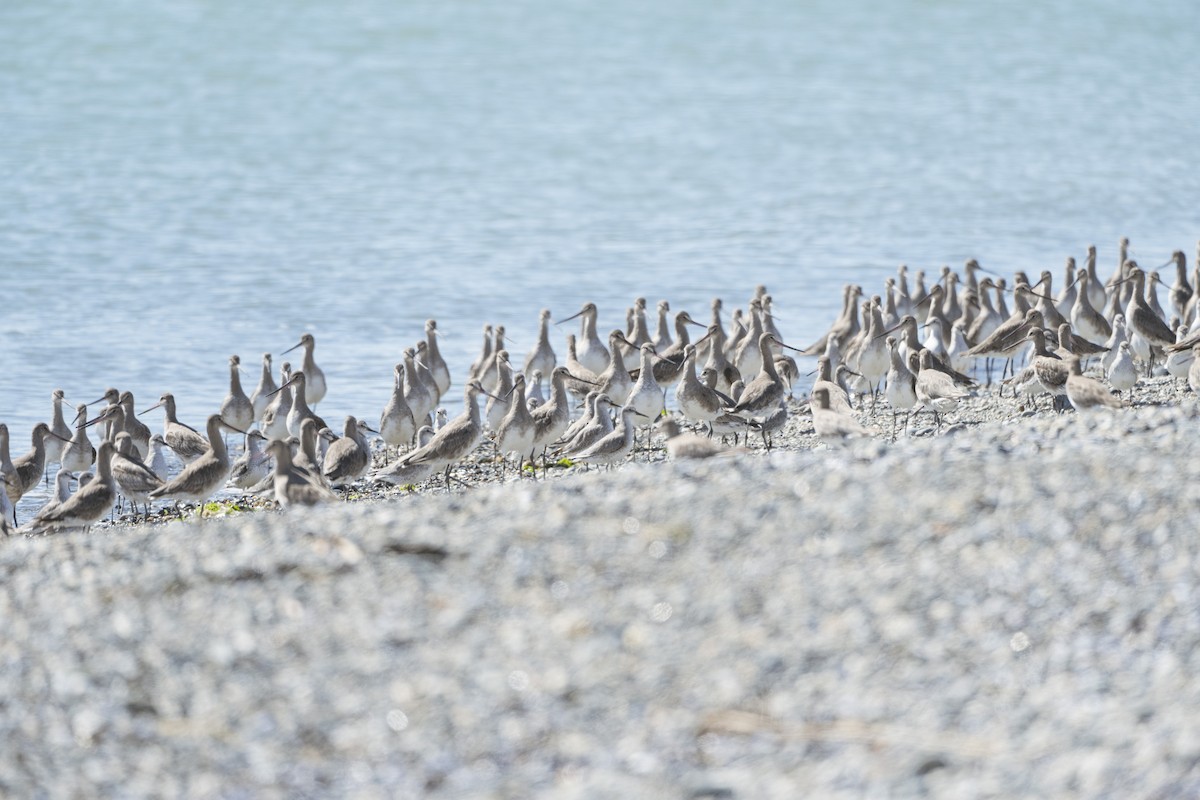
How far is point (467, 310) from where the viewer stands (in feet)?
74.5

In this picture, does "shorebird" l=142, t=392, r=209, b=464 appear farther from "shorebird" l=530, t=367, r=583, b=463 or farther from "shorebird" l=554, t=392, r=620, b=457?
"shorebird" l=554, t=392, r=620, b=457

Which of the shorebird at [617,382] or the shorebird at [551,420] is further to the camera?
the shorebird at [617,382]

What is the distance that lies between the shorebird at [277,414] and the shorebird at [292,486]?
320 centimetres

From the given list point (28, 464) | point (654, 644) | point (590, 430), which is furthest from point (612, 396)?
point (654, 644)

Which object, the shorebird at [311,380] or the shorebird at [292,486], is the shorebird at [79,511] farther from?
the shorebird at [311,380]

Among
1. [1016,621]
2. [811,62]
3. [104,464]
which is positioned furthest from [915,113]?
[1016,621]

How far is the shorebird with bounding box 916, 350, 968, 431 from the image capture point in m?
14.0

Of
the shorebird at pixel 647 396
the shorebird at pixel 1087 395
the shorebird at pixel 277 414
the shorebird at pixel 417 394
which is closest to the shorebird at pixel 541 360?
the shorebird at pixel 417 394

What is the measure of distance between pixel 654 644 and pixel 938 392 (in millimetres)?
7505

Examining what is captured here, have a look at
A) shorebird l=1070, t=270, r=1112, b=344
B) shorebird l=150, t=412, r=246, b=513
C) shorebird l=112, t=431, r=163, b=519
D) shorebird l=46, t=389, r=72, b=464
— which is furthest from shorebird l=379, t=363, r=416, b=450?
shorebird l=1070, t=270, r=1112, b=344

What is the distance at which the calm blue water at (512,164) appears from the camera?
2277 cm

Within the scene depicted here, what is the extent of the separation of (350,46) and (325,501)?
4365 centimetres

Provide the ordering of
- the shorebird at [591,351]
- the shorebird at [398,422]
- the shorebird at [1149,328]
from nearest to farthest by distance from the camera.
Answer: the shorebird at [398,422] < the shorebird at [1149,328] < the shorebird at [591,351]

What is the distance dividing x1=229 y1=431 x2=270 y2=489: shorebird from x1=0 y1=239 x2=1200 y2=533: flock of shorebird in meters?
0.02
